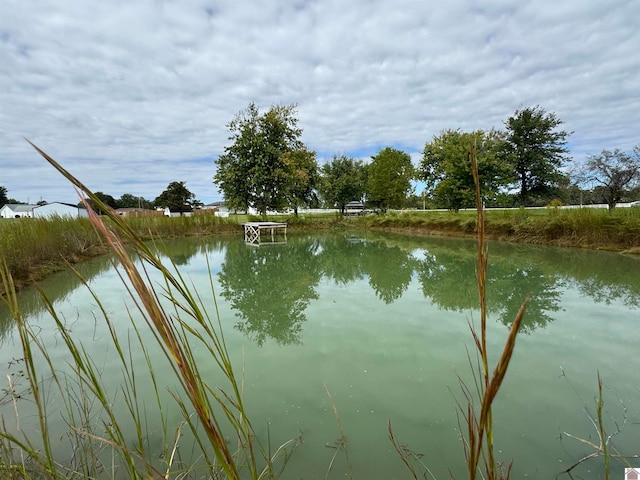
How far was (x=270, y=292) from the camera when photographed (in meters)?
5.71

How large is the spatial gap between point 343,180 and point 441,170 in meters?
12.4

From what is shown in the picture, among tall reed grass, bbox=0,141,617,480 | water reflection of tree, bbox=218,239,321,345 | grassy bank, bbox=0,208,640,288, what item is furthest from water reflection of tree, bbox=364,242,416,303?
grassy bank, bbox=0,208,640,288

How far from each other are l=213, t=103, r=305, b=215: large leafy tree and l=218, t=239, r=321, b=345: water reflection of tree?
13.1 meters

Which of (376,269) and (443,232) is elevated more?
(443,232)

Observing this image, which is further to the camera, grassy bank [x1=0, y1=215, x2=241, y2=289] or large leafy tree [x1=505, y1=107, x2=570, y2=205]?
large leafy tree [x1=505, y1=107, x2=570, y2=205]

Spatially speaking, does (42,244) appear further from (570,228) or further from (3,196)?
(3,196)

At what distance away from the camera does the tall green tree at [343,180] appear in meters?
32.9

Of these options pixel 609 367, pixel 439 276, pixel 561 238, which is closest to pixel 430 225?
pixel 561 238

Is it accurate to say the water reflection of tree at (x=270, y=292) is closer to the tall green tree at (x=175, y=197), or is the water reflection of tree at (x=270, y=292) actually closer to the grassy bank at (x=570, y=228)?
the grassy bank at (x=570, y=228)

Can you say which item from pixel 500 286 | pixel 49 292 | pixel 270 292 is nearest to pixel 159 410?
pixel 270 292

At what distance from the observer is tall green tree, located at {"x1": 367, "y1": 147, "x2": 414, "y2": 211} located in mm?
26375

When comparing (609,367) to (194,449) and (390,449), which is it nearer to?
(390,449)

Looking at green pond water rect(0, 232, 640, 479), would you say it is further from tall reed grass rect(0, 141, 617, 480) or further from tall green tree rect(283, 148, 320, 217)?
tall green tree rect(283, 148, 320, 217)

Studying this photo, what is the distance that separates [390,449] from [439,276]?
204 inches
